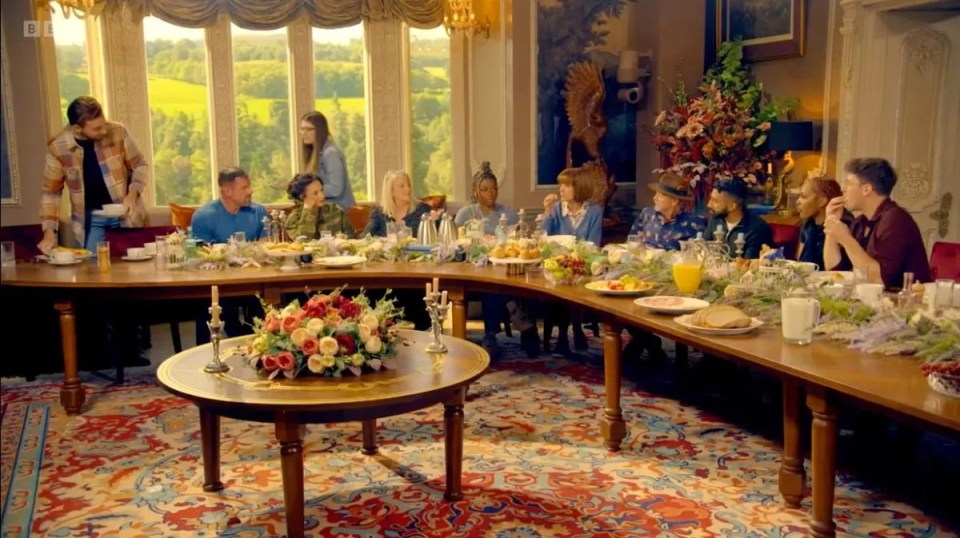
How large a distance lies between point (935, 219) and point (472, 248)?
3506mm

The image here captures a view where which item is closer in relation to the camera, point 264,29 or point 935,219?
point 935,219

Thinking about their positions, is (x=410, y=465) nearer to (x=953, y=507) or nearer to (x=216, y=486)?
(x=216, y=486)

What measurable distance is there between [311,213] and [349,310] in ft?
9.06

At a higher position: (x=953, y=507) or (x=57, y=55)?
(x=57, y=55)

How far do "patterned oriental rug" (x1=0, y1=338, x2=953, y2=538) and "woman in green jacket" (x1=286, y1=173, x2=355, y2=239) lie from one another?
1.48 metres

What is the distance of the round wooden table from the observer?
9.21 feet

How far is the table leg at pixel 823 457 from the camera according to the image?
2.69 metres

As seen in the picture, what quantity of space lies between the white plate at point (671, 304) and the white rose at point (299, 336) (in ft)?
4.57

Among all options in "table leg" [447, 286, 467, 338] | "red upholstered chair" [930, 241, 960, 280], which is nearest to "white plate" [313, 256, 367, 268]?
"table leg" [447, 286, 467, 338]

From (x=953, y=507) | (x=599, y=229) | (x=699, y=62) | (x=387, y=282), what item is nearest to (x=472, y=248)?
(x=387, y=282)

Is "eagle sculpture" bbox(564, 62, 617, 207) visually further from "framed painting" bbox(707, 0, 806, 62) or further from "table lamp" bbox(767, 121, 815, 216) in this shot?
"table lamp" bbox(767, 121, 815, 216)

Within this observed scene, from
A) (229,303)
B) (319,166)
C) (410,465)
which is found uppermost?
(319,166)

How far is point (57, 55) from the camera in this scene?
7.05 metres

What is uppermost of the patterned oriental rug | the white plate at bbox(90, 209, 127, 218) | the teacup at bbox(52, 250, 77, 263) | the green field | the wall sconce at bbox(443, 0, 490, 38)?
the wall sconce at bbox(443, 0, 490, 38)
